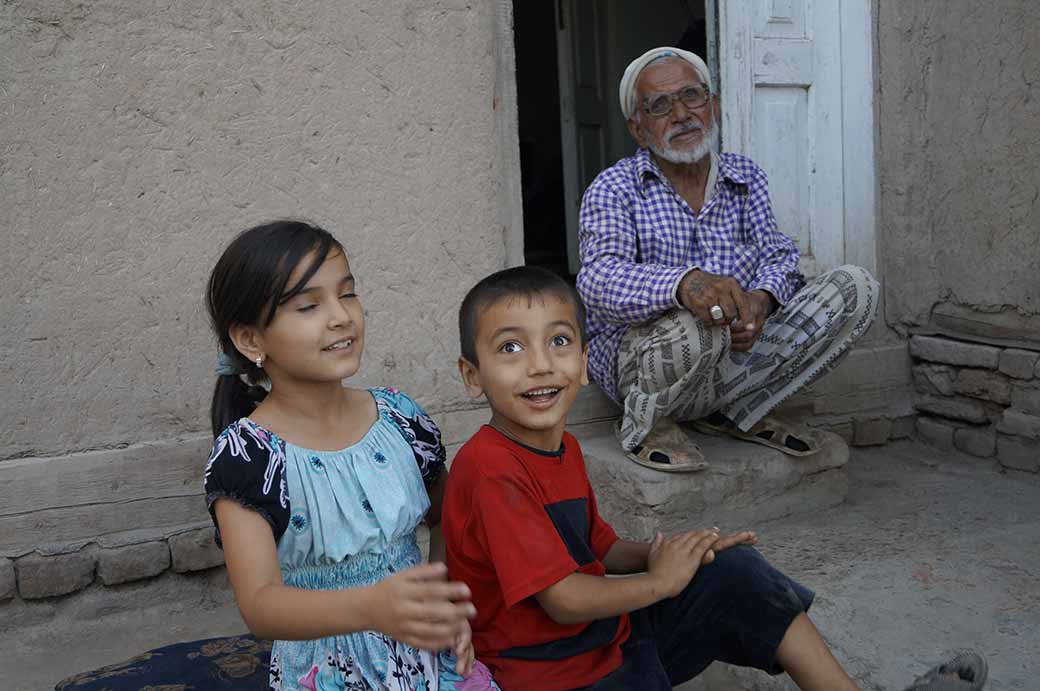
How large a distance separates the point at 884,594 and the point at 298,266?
1880 mm

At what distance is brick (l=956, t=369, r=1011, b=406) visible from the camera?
391cm

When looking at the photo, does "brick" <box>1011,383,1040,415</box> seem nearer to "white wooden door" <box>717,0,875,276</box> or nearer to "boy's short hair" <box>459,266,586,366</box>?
"white wooden door" <box>717,0,875,276</box>

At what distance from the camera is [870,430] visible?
426cm

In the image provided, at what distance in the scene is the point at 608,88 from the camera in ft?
21.3

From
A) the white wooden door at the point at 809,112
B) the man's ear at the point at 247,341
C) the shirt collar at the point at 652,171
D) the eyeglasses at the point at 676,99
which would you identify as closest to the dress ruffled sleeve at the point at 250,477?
the man's ear at the point at 247,341

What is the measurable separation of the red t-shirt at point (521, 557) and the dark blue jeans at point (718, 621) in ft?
0.17

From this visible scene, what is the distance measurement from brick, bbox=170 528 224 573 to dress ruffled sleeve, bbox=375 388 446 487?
141 cm

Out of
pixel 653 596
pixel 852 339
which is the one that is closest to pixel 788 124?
pixel 852 339

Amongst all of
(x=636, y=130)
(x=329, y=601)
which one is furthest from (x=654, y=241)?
(x=329, y=601)

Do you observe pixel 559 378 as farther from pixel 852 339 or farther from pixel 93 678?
pixel 852 339

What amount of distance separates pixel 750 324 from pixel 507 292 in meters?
1.44

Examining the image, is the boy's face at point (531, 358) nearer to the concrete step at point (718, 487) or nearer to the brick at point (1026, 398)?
the concrete step at point (718, 487)

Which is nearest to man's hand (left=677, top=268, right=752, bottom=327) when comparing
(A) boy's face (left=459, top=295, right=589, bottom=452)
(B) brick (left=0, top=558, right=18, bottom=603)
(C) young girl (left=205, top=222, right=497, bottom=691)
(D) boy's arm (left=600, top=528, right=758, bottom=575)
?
(D) boy's arm (left=600, top=528, right=758, bottom=575)

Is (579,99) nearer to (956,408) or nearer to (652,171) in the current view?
(652,171)
